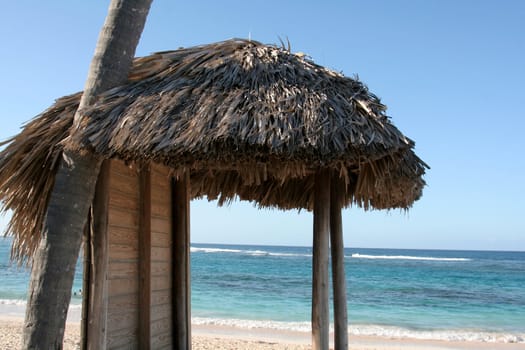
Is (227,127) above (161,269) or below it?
above

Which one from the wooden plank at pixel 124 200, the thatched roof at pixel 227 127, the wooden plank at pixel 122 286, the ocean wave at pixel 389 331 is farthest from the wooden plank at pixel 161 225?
the ocean wave at pixel 389 331

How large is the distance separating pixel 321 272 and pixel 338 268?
531 millimetres

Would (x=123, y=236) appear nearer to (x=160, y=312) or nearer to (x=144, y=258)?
(x=144, y=258)

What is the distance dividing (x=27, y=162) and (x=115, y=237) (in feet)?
2.85

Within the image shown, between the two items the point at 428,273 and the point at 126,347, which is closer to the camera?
the point at 126,347

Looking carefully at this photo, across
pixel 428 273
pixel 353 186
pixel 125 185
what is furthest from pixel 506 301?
pixel 125 185

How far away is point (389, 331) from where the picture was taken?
11.6 metres

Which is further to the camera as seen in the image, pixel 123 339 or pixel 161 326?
pixel 161 326

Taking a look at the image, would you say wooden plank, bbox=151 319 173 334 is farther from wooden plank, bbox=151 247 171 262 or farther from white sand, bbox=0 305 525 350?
white sand, bbox=0 305 525 350

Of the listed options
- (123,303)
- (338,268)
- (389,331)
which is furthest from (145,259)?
(389,331)

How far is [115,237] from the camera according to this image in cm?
441

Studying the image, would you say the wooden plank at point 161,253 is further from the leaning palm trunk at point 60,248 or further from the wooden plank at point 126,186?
the leaning palm trunk at point 60,248

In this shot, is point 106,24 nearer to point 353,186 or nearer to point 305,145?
point 305,145

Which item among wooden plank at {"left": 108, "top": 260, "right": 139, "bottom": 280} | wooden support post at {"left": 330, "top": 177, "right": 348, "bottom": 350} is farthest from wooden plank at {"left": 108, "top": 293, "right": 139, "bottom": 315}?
wooden support post at {"left": 330, "top": 177, "right": 348, "bottom": 350}
